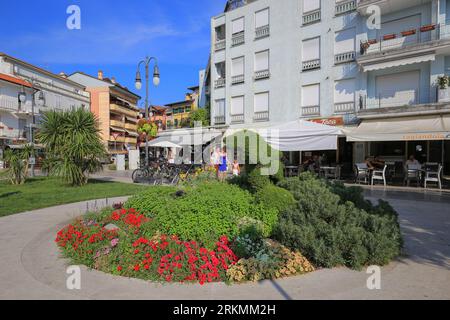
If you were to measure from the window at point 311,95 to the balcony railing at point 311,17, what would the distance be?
15.4 ft

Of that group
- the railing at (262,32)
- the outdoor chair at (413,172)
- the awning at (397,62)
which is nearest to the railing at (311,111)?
the awning at (397,62)

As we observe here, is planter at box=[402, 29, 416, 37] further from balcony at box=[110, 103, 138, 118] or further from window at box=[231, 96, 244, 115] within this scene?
balcony at box=[110, 103, 138, 118]

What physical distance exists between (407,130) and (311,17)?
1225 centimetres

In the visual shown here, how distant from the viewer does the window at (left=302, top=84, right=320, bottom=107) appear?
21.2 m

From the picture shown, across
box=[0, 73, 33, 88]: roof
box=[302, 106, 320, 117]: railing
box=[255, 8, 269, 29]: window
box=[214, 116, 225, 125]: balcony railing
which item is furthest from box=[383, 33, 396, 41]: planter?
box=[0, 73, 33, 88]: roof

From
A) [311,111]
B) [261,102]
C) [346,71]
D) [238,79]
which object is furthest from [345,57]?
[238,79]

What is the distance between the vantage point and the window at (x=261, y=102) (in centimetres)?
2389

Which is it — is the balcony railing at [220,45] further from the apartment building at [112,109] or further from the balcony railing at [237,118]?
the apartment building at [112,109]

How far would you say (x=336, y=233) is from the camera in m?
4.14

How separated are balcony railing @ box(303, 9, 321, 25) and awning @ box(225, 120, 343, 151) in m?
13.5

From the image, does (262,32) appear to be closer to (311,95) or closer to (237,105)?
(237,105)

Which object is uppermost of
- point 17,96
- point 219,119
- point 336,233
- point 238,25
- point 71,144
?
point 238,25

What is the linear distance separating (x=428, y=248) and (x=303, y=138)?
20.6ft
